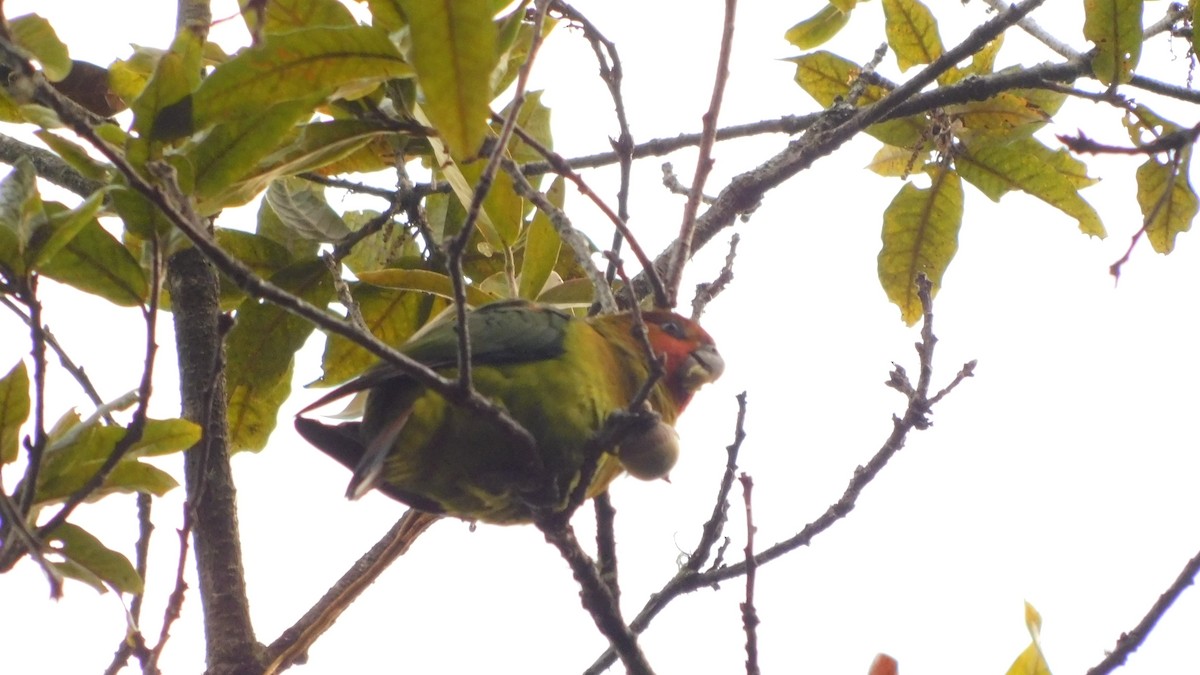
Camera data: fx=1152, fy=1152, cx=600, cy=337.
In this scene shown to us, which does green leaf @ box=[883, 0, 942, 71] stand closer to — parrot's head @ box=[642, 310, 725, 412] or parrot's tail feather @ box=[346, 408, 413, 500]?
parrot's head @ box=[642, 310, 725, 412]

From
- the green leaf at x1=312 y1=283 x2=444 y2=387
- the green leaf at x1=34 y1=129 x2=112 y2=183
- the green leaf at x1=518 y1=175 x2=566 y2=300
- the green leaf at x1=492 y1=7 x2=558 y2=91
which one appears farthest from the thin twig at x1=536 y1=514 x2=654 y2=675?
the green leaf at x1=312 y1=283 x2=444 y2=387

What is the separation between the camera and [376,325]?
10.9 ft

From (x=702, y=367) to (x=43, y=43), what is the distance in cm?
177

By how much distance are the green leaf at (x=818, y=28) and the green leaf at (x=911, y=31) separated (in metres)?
0.52

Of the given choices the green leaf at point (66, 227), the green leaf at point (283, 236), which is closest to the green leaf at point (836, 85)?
the green leaf at point (283, 236)

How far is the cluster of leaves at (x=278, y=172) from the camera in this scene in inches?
77.8

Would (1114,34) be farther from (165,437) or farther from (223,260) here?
(165,437)

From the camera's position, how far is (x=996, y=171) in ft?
11.3

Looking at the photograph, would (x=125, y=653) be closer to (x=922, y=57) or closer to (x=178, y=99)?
(x=178, y=99)

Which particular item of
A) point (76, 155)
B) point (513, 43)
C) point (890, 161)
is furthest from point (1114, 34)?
point (76, 155)

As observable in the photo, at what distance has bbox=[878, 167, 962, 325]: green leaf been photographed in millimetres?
3527

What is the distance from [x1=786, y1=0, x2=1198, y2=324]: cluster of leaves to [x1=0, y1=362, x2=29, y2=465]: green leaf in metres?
2.26

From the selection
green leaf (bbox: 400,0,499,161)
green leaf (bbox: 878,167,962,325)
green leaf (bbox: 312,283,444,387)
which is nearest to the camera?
green leaf (bbox: 400,0,499,161)

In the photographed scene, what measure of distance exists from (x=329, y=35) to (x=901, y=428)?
1.34 metres
